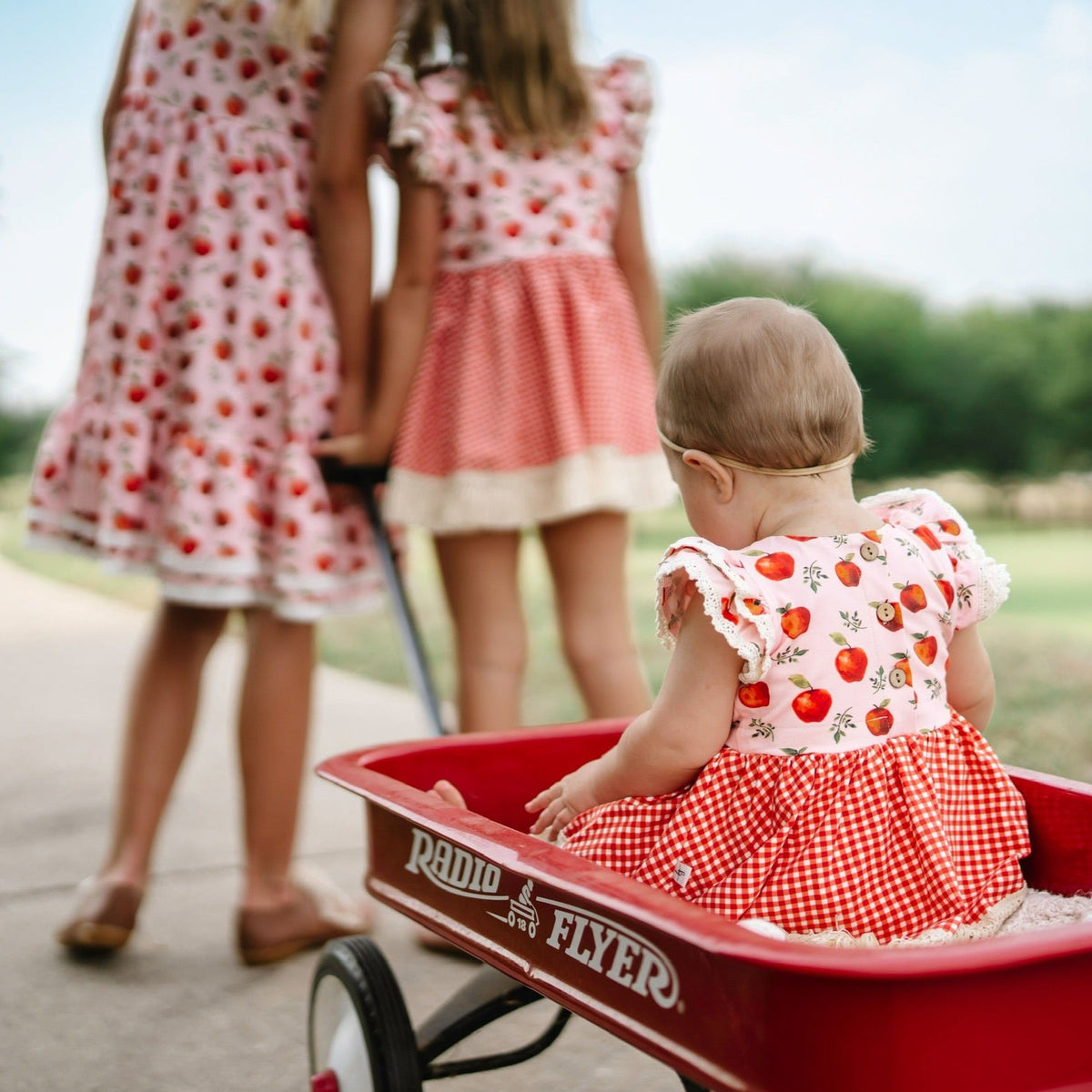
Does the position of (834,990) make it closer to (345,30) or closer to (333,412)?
(333,412)

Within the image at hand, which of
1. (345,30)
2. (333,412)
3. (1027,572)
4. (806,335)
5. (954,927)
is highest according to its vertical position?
(345,30)

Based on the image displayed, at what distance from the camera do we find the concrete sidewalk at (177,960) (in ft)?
6.82

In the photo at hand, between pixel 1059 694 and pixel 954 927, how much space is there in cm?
351

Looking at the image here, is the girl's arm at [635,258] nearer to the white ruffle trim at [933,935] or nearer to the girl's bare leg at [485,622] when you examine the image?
the girl's bare leg at [485,622]

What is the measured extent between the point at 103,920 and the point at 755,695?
153 cm

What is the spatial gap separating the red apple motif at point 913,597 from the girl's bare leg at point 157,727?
1459 millimetres

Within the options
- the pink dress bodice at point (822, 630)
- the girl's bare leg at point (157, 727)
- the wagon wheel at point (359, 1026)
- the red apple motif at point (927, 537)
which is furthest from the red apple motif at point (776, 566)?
the girl's bare leg at point (157, 727)

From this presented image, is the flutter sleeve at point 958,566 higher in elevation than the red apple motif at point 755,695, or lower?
higher

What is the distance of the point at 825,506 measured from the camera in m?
1.51

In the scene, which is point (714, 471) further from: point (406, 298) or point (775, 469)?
point (406, 298)

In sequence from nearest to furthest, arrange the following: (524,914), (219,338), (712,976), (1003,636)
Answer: (712,976) < (524,914) < (219,338) < (1003,636)

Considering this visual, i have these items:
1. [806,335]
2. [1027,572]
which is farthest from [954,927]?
[1027,572]

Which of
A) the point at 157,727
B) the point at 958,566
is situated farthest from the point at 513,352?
the point at 958,566

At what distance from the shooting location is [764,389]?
1464 millimetres
